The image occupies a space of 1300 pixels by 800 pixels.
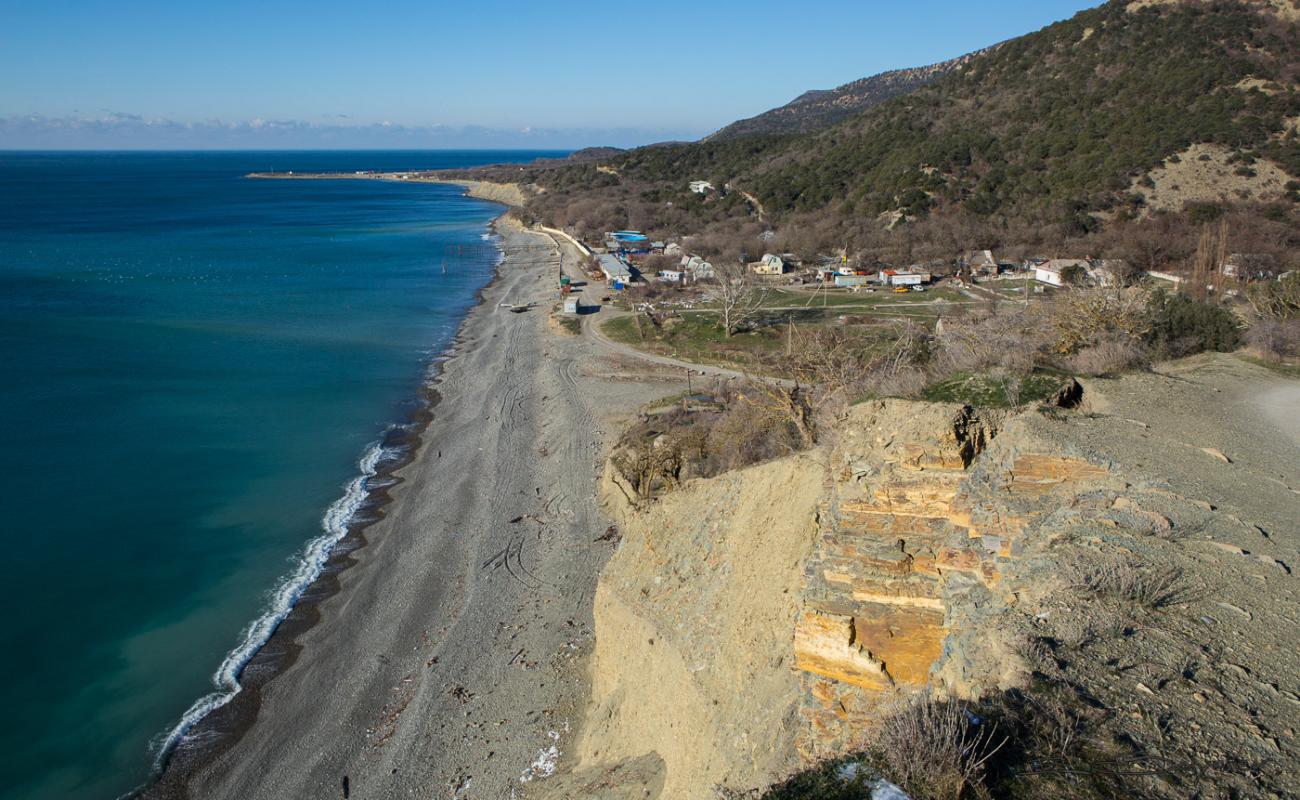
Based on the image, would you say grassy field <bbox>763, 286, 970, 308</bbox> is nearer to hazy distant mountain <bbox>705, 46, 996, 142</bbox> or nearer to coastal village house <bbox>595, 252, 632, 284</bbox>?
coastal village house <bbox>595, 252, 632, 284</bbox>

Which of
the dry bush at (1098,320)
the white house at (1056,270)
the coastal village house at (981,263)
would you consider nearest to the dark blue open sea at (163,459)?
the dry bush at (1098,320)

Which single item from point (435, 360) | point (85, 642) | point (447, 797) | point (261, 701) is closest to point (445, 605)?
point (261, 701)

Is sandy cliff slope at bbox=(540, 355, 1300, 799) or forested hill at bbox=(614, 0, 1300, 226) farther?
forested hill at bbox=(614, 0, 1300, 226)

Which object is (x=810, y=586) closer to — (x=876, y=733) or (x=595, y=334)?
(x=876, y=733)

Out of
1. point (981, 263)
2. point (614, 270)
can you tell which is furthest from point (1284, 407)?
point (614, 270)

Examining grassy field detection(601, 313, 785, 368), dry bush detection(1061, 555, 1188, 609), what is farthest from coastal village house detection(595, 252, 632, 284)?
dry bush detection(1061, 555, 1188, 609)

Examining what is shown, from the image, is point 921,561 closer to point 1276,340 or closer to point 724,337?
point 1276,340
